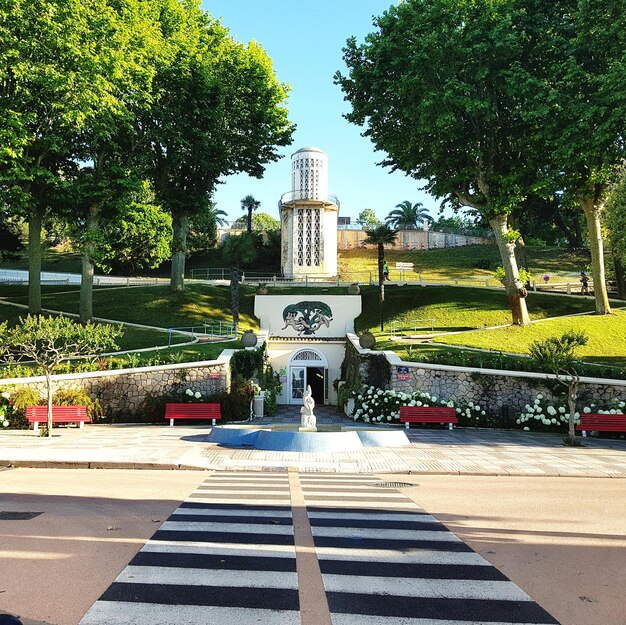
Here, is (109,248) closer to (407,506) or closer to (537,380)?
(537,380)

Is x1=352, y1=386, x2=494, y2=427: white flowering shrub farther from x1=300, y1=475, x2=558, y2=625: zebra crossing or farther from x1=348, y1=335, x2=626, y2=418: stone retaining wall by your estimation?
x1=300, y1=475, x2=558, y2=625: zebra crossing

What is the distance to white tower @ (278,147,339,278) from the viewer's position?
167 ft

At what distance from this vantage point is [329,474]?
14.6m

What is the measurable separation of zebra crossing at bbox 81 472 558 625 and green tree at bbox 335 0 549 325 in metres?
24.6

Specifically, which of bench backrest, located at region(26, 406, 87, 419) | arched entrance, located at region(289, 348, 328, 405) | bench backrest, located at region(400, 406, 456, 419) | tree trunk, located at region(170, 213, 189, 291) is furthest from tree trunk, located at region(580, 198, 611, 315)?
bench backrest, located at region(26, 406, 87, 419)

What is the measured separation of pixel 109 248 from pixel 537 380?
23318mm

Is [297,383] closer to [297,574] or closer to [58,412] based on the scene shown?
[58,412]

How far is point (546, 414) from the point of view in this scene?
2261 centimetres

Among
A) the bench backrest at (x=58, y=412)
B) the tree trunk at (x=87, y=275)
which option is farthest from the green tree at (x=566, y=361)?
the tree trunk at (x=87, y=275)

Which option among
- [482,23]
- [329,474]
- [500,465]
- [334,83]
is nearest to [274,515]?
[329,474]

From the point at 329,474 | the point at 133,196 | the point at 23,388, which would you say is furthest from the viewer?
the point at 133,196

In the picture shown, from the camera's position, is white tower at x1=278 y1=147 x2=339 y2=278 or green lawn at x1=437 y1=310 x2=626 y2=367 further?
white tower at x1=278 y1=147 x2=339 y2=278

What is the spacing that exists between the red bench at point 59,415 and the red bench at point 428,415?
13.0 metres

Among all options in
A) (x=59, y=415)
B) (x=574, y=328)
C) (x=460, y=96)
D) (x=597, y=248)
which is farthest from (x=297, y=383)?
(x=597, y=248)
